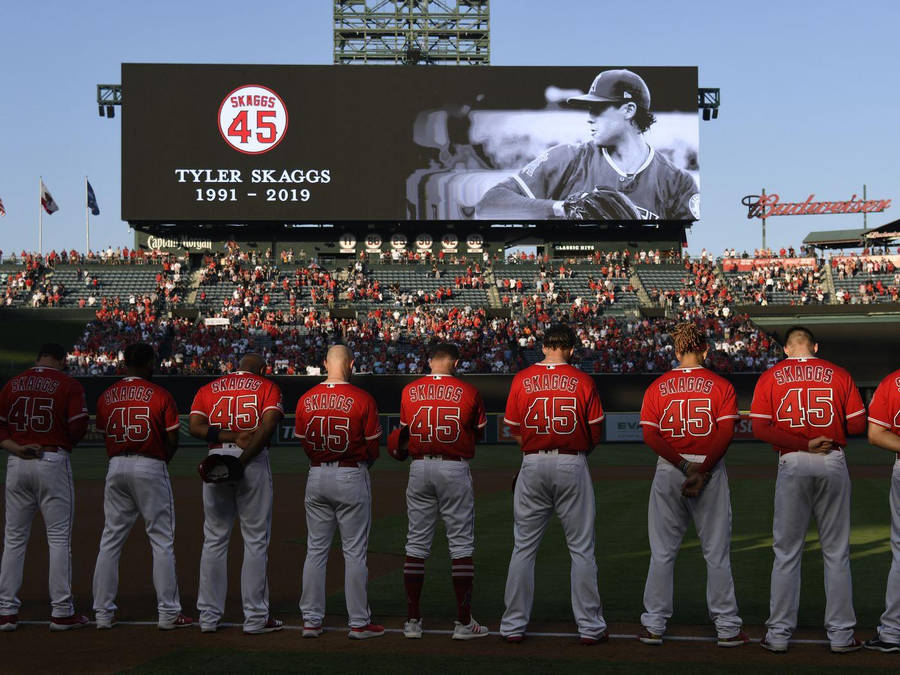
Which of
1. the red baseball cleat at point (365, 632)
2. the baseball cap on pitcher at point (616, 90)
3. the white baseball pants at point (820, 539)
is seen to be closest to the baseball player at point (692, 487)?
the white baseball pants at point (820, 539)

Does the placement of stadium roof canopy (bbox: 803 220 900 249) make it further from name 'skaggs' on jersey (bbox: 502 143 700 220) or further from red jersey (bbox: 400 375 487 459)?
red jersey (bbox: 400 375 487 459)

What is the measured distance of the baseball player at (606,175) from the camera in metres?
52.5

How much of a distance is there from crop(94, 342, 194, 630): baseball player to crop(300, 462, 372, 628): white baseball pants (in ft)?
3.98

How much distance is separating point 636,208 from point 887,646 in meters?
46.9

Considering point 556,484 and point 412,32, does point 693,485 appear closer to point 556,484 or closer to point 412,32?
point 556,484

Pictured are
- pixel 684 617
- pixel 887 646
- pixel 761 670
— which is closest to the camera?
pixel 761 670

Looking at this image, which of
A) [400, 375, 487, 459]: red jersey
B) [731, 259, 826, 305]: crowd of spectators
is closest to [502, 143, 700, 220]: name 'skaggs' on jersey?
[731, 259, 826, 305]: crowd of spectators

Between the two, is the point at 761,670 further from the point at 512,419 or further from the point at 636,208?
the point at 636,208

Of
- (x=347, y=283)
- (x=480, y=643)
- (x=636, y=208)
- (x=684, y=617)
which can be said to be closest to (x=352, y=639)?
(x=480, y=643)

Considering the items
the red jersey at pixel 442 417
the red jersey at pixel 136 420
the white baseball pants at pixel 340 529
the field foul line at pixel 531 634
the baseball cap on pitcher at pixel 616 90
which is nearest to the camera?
the field foul line at pixel 531 634

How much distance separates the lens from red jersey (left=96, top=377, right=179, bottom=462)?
331 inches

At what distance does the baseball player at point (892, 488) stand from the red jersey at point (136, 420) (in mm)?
5770

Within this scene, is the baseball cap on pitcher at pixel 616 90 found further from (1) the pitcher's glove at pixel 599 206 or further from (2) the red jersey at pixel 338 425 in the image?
(2) the red jersey at pixel 338 425

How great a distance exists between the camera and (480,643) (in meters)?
7.90
